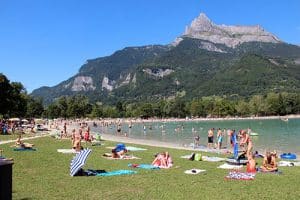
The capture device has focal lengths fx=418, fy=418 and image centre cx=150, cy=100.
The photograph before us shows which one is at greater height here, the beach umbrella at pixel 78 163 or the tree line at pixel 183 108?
the tree line at pixel 183 108

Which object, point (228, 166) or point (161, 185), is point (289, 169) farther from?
point (161, 185)

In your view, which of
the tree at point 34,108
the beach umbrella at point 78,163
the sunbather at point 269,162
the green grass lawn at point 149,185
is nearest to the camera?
the green grass lawn at point 149,185

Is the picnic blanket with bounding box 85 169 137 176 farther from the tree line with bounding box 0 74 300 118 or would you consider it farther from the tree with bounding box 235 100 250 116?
the tree with bounding box 235 100 250 116

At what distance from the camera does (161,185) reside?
14.0 metres

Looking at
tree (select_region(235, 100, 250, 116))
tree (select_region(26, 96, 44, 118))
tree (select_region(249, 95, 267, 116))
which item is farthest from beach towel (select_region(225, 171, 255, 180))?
tree (select_region(235, 100, 250, 116))

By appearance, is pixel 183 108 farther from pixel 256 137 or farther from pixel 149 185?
pixel 149 185

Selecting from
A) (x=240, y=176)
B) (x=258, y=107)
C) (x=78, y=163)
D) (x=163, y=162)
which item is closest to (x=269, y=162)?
(x=240, y=176)

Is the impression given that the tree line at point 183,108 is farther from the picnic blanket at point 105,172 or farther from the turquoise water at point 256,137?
the picnic blanket at point 105,172

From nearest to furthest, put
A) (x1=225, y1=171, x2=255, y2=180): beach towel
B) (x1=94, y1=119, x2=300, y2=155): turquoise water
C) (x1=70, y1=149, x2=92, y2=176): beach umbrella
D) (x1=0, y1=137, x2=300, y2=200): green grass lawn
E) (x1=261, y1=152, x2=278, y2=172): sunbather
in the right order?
(x1=0, y1=137, x2=300, y2=200): green grass lawn
(x1=225, y1=171, x2=255, y2=180): beach towel
(x1=70, y1=149, x2=92, y2=176): beach umbrella
(x1=261, y1=152, x2=278, y2=172): sunbather
(x1=94, y1=119, x2=300, y2=155): turquoise water

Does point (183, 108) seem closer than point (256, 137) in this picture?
No

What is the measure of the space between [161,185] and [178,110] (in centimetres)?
18250

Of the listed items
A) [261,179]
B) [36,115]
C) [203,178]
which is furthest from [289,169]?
[36,115]

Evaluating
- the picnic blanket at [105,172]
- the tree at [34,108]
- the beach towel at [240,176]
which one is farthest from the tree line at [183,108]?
the beach towel at [240,176]

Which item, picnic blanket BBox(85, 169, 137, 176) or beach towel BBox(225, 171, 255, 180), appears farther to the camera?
picnic blanket BBox(85, 169, 137, 176)
